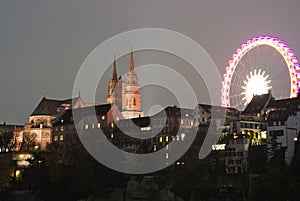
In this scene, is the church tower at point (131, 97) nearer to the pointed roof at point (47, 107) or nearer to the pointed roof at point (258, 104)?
the pointed roof at point (47, 107)

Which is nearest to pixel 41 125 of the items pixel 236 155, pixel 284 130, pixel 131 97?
pixel 131 97

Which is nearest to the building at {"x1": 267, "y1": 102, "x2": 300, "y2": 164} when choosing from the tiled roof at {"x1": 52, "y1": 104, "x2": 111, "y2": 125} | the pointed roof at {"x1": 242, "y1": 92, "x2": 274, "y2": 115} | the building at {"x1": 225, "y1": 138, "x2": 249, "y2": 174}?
the building at {"x1": 225, "y1": 138, "x2": 249, "y2": 174}

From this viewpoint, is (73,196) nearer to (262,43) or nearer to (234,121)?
(234,121)

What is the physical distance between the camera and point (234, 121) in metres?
76.1

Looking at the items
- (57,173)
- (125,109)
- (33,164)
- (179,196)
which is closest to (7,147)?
(125,109)

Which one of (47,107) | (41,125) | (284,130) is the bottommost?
(284,130)

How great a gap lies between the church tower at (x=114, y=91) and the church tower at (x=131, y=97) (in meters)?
1.97

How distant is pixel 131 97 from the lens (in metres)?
127

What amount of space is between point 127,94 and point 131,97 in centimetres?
163

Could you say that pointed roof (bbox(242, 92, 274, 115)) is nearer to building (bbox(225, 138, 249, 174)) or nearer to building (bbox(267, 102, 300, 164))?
building (bbox(225, 138, 249, 174))

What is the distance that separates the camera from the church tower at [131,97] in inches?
4928

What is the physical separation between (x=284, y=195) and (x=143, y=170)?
29556 millimetres

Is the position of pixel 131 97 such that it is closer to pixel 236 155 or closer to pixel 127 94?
pixel 127 94

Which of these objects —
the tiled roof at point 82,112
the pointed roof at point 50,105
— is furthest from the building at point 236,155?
the pointed roof at point 50,105
